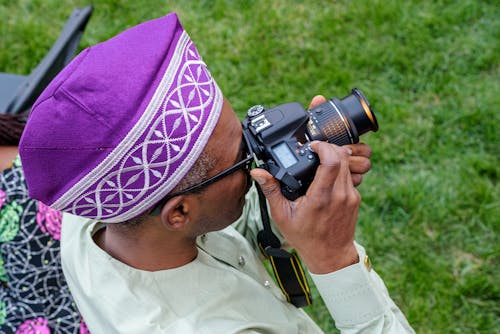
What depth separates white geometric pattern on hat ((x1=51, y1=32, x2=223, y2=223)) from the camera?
147 centimetres

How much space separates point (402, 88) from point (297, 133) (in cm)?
206

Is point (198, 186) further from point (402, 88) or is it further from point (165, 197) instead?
point (402, 88)

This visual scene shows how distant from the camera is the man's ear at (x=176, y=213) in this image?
159 centimetres

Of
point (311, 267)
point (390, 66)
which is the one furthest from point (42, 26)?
point (311, 267)

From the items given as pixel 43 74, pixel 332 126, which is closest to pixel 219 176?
pixel 332 126

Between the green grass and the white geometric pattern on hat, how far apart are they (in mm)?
1656

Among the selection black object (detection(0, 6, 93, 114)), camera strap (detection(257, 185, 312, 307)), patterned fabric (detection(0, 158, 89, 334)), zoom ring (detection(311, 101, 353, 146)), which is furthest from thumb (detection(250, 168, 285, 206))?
black object (detection(0, 6, 93, 114))

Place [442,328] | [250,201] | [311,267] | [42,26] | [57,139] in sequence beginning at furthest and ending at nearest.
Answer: [42,26] < [442,328] < [250,201] < [311,267] < [57,139]

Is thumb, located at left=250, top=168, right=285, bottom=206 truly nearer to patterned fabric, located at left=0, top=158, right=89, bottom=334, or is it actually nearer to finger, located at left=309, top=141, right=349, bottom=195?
finger, located at left=309, top=141, right=349, bottom=195

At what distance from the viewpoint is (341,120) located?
5.76ft

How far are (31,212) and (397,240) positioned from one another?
70.3 inches

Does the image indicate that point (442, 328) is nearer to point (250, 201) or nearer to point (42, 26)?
point (250, 201)

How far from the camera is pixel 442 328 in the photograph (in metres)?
2.83

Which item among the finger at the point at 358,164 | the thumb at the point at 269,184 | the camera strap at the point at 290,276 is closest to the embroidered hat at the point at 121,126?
the thumb at the point at 269,184
